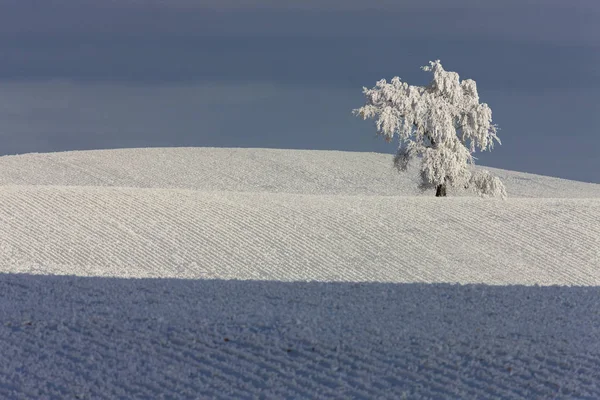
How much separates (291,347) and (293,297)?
2447 mm

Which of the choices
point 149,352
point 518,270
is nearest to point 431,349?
point 149,352

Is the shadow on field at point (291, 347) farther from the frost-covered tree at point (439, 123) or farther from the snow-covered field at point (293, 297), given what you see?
the frost-covered tree at point (439, 123)

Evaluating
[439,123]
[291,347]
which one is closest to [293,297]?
[291,347]

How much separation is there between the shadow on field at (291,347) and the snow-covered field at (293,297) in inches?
0.9

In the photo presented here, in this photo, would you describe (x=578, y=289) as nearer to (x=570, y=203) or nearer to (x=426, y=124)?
(x=570, y=203)

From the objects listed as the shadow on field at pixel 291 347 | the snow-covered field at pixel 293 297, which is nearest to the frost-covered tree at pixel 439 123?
the snow-covered field at pixel 293 297

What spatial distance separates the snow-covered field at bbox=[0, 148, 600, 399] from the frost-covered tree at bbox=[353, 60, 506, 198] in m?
3.67

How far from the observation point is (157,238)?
17703 millimetres

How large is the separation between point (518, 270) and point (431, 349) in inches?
390

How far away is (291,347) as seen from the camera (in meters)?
7.07

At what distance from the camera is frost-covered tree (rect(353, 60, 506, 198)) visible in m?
25.5

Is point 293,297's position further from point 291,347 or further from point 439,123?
point 439,123

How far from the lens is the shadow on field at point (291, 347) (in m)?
6.42

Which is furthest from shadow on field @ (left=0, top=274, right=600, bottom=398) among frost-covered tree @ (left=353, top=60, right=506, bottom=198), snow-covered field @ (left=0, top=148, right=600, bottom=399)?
frost-covered tree @ (left=353, top=60, right=506, bottom=198)
